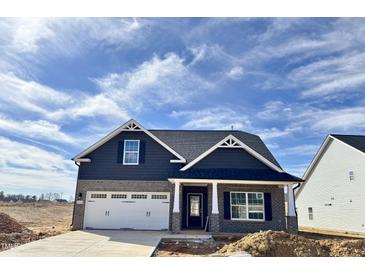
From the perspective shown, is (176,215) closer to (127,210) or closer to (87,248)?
(127,210)

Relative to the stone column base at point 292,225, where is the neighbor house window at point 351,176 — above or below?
above

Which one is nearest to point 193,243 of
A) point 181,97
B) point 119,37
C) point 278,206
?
point 278,206

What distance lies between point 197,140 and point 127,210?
21.1 ft

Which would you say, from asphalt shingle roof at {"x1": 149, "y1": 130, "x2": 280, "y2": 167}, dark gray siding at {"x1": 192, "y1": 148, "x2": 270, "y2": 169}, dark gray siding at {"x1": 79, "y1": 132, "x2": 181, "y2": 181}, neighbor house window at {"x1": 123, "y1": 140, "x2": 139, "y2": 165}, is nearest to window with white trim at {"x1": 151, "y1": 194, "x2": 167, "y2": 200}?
dark gray siding at {"x1": 79, "y1": 132, "x2": 181, "y2": 181}

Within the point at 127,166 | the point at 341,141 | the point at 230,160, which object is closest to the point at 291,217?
the point at 230,160

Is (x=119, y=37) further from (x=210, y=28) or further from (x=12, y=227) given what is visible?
(x=12, y=227)

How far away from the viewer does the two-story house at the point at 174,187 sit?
14.6 metres

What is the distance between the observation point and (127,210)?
51.7 ft

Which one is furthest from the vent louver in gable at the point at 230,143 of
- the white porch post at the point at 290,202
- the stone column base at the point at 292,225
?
the stone column base at the point at 292,225

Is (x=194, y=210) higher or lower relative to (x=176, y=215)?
higher

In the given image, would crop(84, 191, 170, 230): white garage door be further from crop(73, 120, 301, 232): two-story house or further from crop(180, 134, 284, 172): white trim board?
crop(180, 134, 284, 172): white trim board

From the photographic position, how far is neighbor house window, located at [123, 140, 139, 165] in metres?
16.2

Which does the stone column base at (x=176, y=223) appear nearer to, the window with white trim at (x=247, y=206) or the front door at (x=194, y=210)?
the window with white trim at (x=247, y=206)

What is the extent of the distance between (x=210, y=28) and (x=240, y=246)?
7623mm
